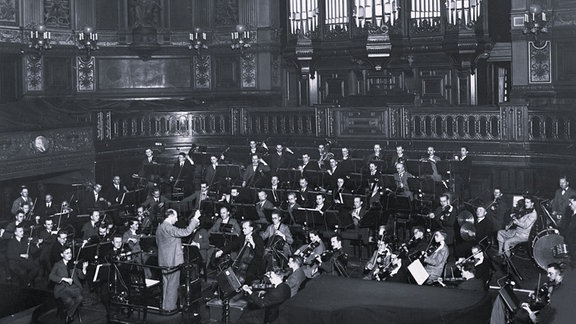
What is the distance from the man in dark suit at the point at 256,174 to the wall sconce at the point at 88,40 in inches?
329

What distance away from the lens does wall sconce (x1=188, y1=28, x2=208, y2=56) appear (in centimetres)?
2770

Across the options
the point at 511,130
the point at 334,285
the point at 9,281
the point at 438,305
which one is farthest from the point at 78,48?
the point at 438,305

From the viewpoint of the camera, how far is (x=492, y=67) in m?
24.7

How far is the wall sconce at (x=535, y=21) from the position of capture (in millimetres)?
22006

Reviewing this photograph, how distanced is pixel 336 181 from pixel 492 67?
26.3 feet

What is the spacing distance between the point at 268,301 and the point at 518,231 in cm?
559

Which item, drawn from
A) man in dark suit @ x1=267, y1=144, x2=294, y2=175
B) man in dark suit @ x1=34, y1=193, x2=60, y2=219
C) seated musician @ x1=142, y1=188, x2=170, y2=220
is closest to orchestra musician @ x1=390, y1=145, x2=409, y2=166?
man in dark suit @ x1=267, y1=144, x2=294, y2=175

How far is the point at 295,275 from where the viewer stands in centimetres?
1371

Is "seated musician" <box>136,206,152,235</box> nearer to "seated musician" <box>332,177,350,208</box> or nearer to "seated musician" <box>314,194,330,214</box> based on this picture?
"seated musician" <box>314,194,330,214</box>

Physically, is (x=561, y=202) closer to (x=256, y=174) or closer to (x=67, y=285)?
(x=256, y=174)

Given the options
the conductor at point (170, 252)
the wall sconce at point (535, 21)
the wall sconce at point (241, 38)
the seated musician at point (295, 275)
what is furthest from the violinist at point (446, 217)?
the wall sconce at point (241, 38)

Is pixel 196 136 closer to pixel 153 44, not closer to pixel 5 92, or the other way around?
pixel 153 44

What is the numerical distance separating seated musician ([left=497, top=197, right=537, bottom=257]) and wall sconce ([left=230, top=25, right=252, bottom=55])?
13.8m

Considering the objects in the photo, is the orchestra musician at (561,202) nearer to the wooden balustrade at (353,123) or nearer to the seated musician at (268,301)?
the wooden balustrade at (353,123)
